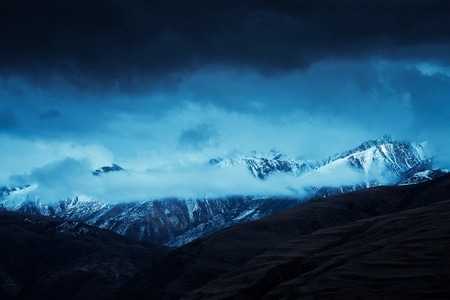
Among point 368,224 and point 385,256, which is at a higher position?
point 368,224

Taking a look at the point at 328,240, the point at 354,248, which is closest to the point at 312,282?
the point at 354,248

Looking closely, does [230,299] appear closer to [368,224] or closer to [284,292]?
[284,292]

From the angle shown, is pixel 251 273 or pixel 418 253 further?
pixel 251 273

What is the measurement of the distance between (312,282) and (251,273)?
159 feet

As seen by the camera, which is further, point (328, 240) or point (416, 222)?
point (328, 240)

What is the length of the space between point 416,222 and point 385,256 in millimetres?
30442

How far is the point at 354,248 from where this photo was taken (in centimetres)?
16538

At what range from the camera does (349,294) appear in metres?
121

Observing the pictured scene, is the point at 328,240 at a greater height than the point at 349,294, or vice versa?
the point at 328,240

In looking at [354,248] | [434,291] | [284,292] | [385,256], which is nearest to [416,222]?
[354,248]

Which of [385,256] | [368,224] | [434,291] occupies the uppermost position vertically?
[368,224]

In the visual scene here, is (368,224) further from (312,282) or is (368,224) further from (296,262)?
(312,282)

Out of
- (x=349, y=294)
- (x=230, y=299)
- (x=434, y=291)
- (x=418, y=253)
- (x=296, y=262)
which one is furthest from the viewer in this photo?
(x=296, y=262)

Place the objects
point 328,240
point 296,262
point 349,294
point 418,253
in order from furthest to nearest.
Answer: point 328,240, point 296,262, point 418,253, point 349,294
